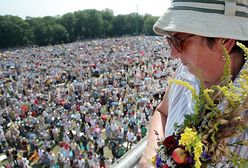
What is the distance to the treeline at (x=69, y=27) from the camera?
8269 centimetres

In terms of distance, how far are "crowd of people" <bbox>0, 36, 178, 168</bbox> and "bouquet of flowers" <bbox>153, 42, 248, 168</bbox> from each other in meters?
12.4

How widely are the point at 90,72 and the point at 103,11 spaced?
81.7 metres

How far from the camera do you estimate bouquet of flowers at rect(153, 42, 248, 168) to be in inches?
45.6

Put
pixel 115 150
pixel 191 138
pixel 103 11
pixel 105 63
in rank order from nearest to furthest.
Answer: pixel 191 138
pixel 115 150
pixel 105 63
pixel 103 11

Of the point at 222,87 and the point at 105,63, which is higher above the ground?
the point at 222,87

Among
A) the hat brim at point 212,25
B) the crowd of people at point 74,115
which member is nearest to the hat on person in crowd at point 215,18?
the hat brim at point 212,25

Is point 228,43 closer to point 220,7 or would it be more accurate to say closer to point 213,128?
Answer: point 220,7

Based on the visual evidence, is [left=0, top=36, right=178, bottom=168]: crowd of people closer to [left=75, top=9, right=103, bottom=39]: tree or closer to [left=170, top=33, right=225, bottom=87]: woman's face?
[left=170, top=33, right=225, bottom=87]: woman's face

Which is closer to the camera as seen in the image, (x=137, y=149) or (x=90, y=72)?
(x=137, y=149)

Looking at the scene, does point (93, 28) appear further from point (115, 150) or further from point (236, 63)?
point (236, 63)

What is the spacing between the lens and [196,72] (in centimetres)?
139

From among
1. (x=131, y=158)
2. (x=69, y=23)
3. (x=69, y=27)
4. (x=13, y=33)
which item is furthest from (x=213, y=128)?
(x=69, y=23)

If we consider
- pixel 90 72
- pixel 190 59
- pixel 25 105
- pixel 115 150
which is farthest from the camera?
pixel 90 72

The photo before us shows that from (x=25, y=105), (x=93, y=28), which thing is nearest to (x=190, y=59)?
(x=25, y=105)
